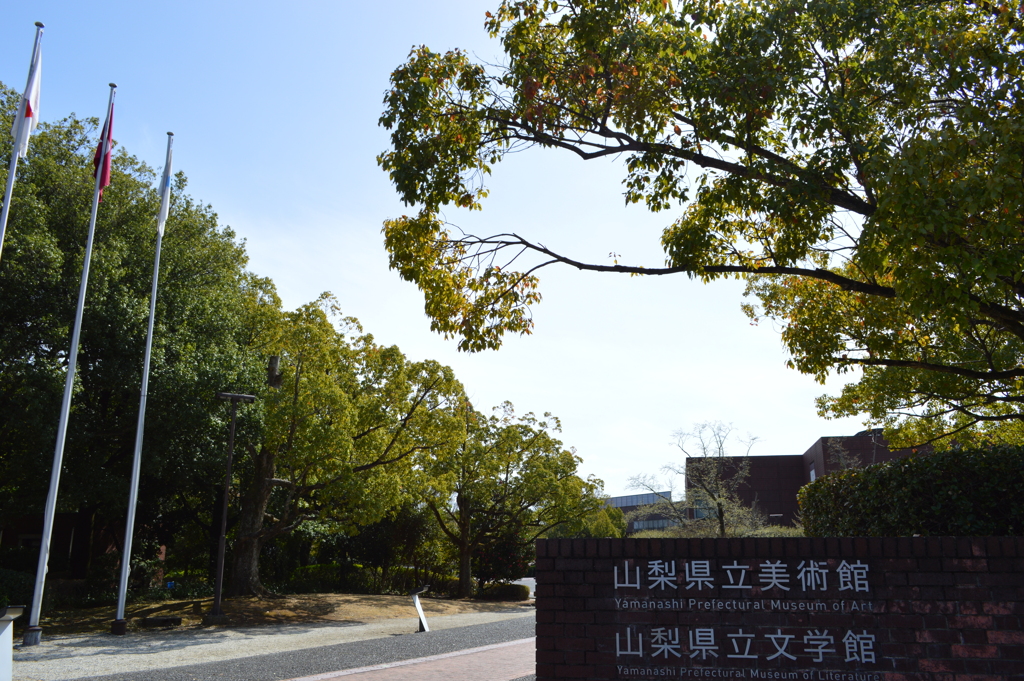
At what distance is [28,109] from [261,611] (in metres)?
14.4

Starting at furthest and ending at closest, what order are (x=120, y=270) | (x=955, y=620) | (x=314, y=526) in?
(x=314, y=526) → (x=120, y=270) → (x=955, y=620)

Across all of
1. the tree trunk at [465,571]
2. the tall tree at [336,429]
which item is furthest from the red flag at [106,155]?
the tree trunk at [465,571]

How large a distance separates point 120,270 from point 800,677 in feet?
69.5

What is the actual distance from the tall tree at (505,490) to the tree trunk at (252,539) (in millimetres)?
8298

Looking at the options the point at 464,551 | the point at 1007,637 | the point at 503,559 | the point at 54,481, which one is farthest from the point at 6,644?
the point at 503,559

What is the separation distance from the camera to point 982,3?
26.1 ft

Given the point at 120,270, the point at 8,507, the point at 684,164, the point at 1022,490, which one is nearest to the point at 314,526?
the point at 8,507

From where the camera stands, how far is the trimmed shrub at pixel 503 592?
32500 millimetres

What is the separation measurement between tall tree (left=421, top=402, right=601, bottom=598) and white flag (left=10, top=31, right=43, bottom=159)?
18718 mm

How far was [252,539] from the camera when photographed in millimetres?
22406

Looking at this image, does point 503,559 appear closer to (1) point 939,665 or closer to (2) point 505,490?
(2) point 505,490

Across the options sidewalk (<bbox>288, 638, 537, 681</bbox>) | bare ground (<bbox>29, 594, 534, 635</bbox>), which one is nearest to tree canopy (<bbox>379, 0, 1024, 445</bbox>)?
sidewalk (<bbox>288, 638, 537, 681</bbox>)

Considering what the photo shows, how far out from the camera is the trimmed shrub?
107 feet

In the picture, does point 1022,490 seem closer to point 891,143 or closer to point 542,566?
point 891,143
